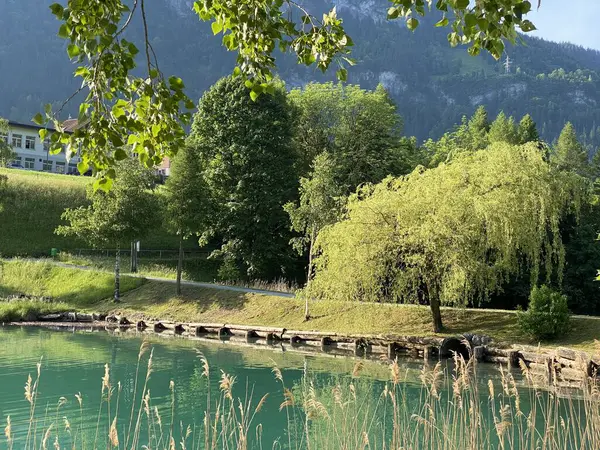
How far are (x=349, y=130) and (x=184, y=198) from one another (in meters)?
12.3

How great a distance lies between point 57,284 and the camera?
32719 millimetres

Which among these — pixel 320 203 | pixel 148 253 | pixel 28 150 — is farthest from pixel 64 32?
pixel 28 150

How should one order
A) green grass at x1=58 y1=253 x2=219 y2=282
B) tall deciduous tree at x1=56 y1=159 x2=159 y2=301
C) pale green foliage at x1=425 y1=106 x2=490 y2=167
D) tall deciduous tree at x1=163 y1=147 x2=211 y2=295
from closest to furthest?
tall deciduous tree at x1=56 y1=159 x2=159 y2=301 < tall deciduous tree at x1=163 y1=147 x2=211 y2=295 < green grass at x1=58 y1=253 x2=219 y2=282 < pale green foliage at x1=425 y1=106 x2=490 y2=167

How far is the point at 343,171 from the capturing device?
34.8 metres

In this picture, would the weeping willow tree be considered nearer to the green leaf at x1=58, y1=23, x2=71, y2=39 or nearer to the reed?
the reed

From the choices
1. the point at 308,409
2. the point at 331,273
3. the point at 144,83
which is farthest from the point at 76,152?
the point at 331,273

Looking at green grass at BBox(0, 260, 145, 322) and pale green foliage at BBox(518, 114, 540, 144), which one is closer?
green grass at BBox(0, 260, 145, 322)

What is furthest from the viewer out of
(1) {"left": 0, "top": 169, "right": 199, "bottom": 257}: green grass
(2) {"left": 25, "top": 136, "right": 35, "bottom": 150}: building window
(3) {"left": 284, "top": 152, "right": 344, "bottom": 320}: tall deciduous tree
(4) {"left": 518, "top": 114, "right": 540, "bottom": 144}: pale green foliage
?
(2) {"left": 25, "top": 136, "right": 35, "bottom": 150}: building window

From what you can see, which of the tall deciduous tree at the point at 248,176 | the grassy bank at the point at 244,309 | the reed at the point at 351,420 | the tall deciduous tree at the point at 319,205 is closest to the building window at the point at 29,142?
the grassy bank at the point at 244,309

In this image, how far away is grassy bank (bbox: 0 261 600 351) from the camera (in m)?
22.6

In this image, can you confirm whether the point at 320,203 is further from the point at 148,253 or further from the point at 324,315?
the point at 148,253

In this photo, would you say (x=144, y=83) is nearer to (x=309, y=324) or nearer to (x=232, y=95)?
(x=309, y=324)

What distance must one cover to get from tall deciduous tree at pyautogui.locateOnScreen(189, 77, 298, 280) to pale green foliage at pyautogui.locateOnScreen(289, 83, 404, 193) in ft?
8.70

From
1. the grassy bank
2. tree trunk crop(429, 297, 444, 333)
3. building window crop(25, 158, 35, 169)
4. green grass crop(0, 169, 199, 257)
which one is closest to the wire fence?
green grass crop(0, 169, 199, 257)
